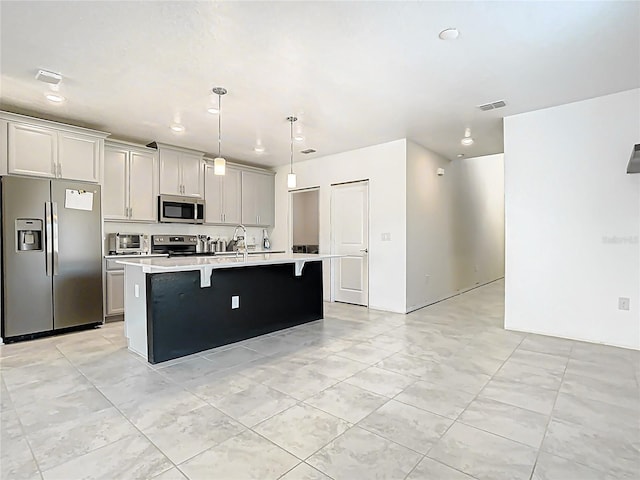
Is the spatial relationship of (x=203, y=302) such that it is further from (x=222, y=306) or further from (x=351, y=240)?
(x=351, y=240)

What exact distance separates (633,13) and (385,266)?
12.4 feet

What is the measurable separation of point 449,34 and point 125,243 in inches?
187

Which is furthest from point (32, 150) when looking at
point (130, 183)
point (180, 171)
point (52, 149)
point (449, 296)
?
point (449, 296)

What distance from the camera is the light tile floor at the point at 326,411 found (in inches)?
66.4

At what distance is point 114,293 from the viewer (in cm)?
457

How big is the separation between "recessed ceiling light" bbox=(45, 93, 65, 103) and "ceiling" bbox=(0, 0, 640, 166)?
0.08m

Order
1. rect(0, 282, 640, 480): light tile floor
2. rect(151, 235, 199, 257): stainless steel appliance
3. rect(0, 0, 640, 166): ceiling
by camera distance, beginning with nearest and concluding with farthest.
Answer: rect(0, 282, 640, 480): light tile floor < rect(0, 0, 640, 166): ceiling < rect(151, 235, 199, 257): stainless steel appliance

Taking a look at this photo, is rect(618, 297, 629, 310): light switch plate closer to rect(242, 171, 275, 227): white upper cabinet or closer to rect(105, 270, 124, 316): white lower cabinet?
rect(242, 171, 275, 227): white upper cabinet

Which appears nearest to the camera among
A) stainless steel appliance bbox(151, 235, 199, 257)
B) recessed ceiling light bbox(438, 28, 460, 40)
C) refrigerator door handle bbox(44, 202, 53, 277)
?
recessed ceiling light bbox(438, 28, 460, 40)

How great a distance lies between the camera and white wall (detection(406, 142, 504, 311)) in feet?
17.6

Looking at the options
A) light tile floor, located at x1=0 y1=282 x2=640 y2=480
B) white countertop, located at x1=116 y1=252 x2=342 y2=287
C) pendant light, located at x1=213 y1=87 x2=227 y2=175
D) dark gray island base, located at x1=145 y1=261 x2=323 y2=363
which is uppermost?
pendant light, located at x1=213 y1=87 x2=227 y2=175

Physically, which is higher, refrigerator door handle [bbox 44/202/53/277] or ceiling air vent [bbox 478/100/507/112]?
ceiling air vent [bbox 478/100/507/112]

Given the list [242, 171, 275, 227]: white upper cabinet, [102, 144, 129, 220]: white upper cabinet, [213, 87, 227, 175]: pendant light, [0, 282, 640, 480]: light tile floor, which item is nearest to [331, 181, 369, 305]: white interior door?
[242, 171, 275, 227]: white upper cabinet

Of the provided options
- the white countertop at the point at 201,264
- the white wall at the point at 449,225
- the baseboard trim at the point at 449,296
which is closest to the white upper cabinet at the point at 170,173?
the white countertop at the point at 201,264
